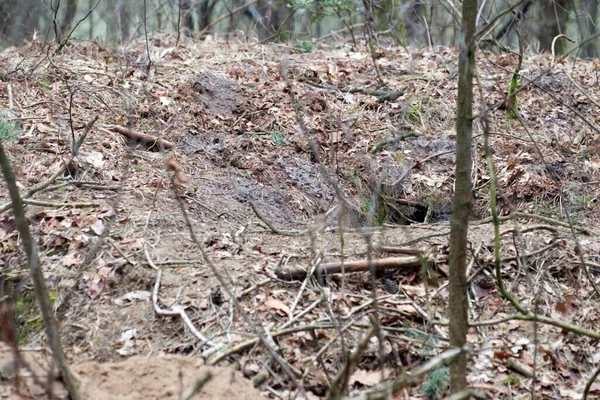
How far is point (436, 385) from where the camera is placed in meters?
3.51

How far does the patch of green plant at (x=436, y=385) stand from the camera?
3510mm

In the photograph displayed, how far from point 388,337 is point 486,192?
280 centimetres

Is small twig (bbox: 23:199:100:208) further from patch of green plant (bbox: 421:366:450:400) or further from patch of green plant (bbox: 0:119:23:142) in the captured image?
patch of green plant (bbox: 421:366:450:400)

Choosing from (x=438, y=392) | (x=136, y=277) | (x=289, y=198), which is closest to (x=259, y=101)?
(x=289, y=198)

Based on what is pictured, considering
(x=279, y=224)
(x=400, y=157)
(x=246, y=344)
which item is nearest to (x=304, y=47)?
(x=400, y=157)

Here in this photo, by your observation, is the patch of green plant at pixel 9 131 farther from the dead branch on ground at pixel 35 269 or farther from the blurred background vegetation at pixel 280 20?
the blurred background vegetation at pixel 280 20

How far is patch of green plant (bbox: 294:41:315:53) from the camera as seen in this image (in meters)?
8.55

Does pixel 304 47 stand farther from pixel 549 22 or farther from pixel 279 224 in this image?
pixel 549 22

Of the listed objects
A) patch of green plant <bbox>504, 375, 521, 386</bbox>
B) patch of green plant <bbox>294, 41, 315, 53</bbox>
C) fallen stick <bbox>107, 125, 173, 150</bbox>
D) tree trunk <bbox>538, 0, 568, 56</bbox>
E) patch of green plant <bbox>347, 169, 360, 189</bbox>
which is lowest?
patch of green plant <bbox>504, 375, 521, 386</bbox>

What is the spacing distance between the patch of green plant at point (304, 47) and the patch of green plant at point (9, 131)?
13.2 ft

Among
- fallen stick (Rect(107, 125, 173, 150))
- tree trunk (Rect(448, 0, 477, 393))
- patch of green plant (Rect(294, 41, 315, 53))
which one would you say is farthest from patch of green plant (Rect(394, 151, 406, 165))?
tree trunk (Rect(448, 0, 477, 393))

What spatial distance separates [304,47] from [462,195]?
5995 millimetres

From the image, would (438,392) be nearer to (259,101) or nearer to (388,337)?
(388,337)

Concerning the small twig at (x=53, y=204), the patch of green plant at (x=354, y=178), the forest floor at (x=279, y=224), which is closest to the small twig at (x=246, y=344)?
the forest floor at (x=279, y=224)
